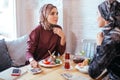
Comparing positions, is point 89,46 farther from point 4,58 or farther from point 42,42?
point 4,58

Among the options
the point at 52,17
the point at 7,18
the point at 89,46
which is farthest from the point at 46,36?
the point at 7,18

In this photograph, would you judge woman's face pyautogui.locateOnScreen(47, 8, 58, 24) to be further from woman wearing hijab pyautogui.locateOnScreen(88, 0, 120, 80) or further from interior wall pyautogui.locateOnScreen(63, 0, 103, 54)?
woman wearing hijab pyautogui.locateOnScreen(88, 0, 120, 80)

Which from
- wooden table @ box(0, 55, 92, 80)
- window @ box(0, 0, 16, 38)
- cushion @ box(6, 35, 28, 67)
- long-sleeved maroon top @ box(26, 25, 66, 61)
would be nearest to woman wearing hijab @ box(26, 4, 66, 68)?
long-sleeved maroon top @ box(26, 25, 66, 61)

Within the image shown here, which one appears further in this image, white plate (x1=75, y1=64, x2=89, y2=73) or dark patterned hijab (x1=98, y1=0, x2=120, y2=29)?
white plate (x1=75, y1=64, x2=89, y2=73)

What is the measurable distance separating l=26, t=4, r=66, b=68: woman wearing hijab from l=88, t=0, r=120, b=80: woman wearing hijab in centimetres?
84

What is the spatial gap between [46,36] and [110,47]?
1.02 meters

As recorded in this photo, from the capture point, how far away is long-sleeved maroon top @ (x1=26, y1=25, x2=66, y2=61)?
2303 mm

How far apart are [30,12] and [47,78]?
5.74 ft

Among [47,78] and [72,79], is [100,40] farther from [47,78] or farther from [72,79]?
[47,78]

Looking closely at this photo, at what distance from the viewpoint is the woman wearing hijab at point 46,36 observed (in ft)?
7.52

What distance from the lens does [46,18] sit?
2.32m

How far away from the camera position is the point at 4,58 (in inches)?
98.3

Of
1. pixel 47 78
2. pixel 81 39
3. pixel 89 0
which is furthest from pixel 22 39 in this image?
pixel 47 78

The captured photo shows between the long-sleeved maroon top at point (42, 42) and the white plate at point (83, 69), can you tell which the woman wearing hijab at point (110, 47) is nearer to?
the white plate at point (83, 69)
